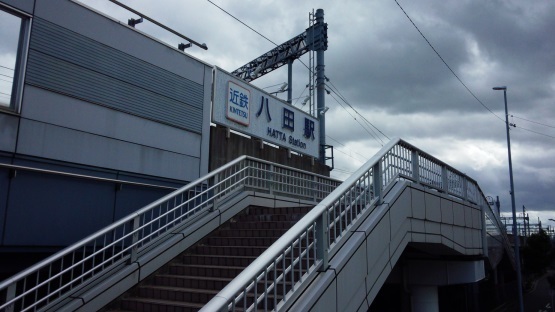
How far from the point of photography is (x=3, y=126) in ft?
21.7

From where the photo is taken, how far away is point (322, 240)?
4.69 meters

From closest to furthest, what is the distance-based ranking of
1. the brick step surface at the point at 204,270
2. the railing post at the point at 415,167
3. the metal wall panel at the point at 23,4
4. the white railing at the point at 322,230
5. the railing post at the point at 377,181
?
the white railing at the point at 322,230, the brick step surface at the point at 204,270, the railing post at the point at 377,181, the metal wall panel at the point at 23,4, the railing post at the point at 415,167

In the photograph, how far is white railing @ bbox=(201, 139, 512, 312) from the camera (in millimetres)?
3660

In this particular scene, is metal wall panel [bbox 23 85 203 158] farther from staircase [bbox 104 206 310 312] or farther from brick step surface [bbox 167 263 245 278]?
brick step surface [bbox 167 263 245 278]

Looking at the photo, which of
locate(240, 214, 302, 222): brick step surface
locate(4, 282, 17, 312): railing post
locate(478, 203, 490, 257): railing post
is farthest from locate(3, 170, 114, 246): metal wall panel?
locate(478, 203, 490, 257): railing post

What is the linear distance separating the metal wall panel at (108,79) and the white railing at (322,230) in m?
5.04

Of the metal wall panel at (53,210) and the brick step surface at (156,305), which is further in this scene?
the metal wall panel at (53,210)

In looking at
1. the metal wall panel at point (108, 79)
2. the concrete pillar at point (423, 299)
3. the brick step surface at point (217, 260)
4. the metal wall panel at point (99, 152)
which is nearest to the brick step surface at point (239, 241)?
the brick step surface at point (217, 260)

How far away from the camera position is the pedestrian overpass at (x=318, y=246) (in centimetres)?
443

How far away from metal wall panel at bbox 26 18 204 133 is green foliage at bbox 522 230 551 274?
43025mm

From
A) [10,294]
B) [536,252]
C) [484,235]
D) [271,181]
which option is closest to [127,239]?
[271,181]

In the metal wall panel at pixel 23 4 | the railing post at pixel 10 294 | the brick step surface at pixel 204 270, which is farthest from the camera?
the metal wall panel at pixel 23 4

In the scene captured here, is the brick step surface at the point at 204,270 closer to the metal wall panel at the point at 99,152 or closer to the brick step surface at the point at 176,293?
the brick step surface at the point at 176,293

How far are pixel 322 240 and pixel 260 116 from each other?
888 cm
